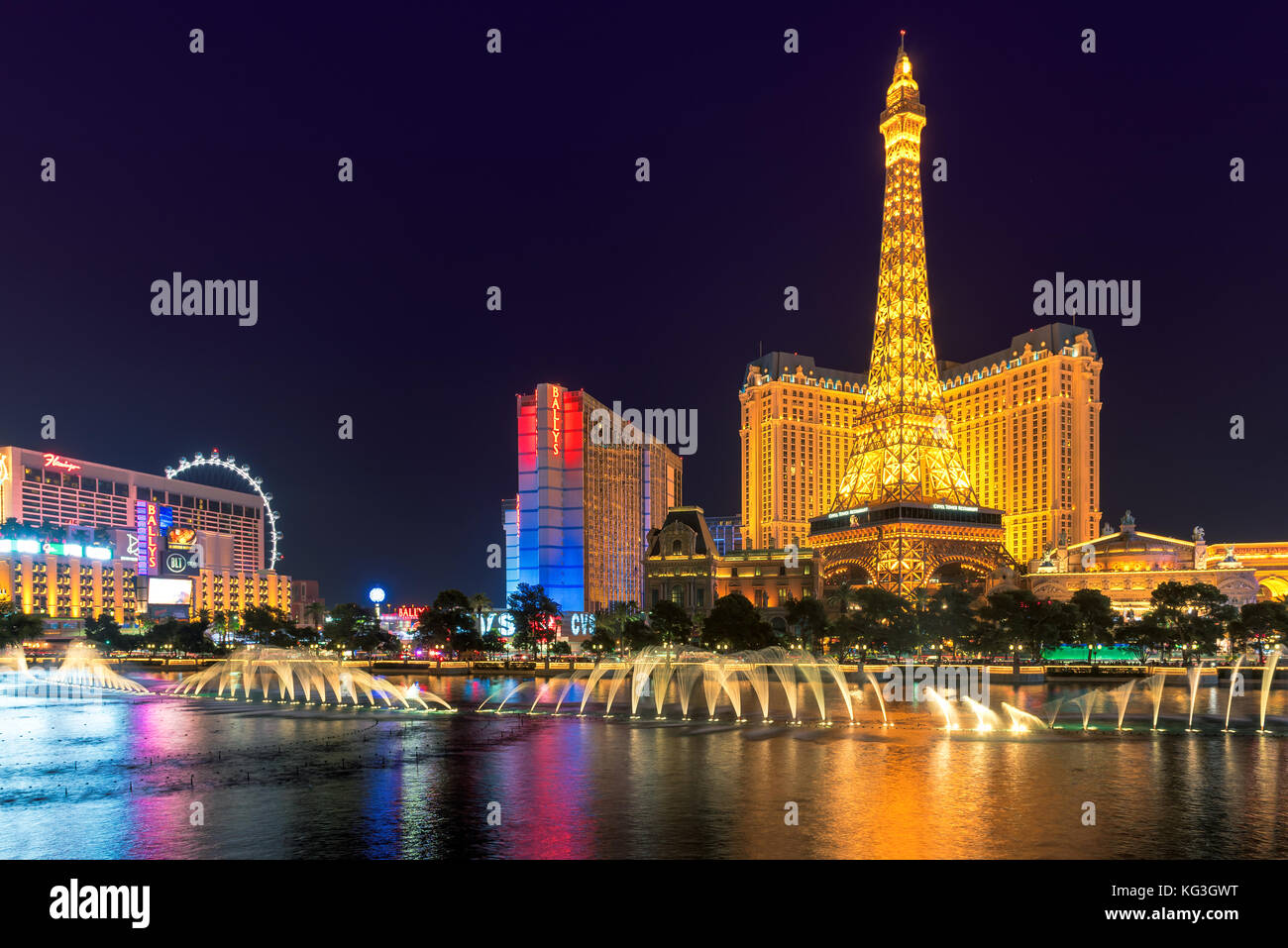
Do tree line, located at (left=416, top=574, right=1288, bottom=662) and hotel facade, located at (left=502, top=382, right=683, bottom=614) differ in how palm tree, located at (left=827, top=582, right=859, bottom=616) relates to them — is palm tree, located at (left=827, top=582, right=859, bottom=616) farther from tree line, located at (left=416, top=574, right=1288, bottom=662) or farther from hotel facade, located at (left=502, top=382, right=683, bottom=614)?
hotel facade, located at (left=502, top=382, right=683, bottom=614)

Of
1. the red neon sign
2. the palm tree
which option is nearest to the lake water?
the palm tree

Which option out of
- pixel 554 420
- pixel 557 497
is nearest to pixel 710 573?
pixel 557 497

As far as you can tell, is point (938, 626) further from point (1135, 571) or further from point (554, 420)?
point (554, 420)
